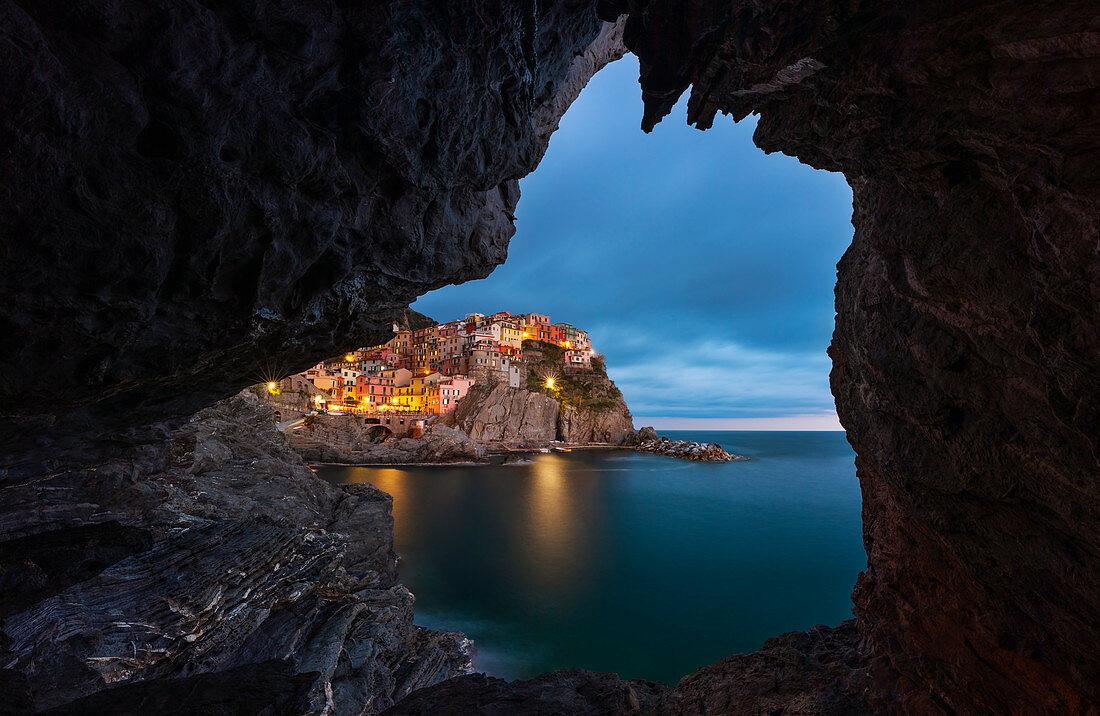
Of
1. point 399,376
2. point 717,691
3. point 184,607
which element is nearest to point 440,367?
point 399,376

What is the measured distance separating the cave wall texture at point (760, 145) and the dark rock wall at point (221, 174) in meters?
0.03

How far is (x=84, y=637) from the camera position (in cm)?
621

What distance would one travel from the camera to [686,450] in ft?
262

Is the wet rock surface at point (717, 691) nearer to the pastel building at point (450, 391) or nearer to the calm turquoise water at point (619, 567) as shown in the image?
the calm turquoise water at point (619, 567)

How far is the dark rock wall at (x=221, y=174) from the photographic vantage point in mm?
3684

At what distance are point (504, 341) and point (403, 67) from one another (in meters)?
99.4

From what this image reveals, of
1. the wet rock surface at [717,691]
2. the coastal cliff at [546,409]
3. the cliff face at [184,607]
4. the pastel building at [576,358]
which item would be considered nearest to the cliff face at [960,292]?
the wet rock surface at [717,691]

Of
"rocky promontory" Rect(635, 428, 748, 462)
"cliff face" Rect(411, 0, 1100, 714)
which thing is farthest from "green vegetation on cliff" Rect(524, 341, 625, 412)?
"cliff face" Rect(411, 0, 1100, 714)

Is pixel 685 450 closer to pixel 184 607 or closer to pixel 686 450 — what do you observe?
pixel 686 450

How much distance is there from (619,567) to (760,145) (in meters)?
22.9

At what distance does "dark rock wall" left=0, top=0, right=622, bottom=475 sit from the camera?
3684 mm

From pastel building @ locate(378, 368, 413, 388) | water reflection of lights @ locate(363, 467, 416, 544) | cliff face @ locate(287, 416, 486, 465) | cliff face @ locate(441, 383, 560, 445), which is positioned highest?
pastel building @ locate(378, 368, 413, 388)

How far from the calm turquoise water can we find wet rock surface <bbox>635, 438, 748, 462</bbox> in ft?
94.0

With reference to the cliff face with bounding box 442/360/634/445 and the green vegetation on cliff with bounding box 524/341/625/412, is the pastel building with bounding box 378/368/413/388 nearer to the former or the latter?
the cliff face with bounding box 442/360/634/445
